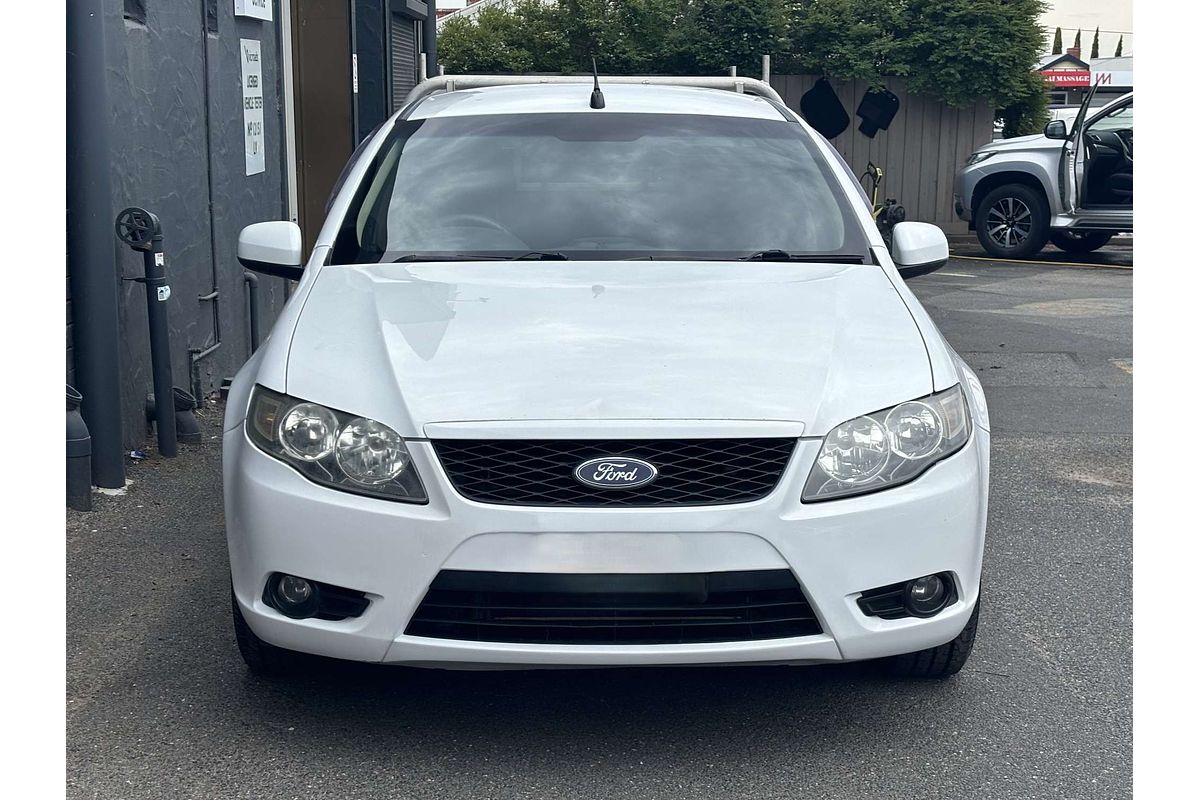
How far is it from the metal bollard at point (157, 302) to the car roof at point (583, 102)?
1456 millimetres

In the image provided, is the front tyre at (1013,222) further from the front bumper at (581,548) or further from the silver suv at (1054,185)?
the front bumper at (581,548)

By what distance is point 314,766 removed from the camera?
3.37 meters

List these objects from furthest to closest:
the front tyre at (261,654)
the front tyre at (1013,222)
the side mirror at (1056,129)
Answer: the front tyre at (1013,222) → the side mirror at (1056,129) → the front tyre at (261,654)

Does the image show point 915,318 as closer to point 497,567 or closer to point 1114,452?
point 497,567

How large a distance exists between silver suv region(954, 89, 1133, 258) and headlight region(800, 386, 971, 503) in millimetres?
12101

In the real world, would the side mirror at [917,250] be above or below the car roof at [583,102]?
below

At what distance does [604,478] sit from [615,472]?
3cm

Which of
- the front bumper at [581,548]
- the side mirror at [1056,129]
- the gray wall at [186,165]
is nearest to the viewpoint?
the front bumper at [581,548]

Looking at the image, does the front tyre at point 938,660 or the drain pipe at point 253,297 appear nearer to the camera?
the front tyre at point 938,660

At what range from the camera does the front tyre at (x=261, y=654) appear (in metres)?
3.64

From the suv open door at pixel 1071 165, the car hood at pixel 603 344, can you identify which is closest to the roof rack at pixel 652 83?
the car hood at pixel 603 344

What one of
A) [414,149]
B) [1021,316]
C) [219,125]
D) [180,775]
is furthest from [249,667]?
[1021,316]

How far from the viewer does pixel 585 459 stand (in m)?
3.17

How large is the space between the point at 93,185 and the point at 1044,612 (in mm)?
3856
